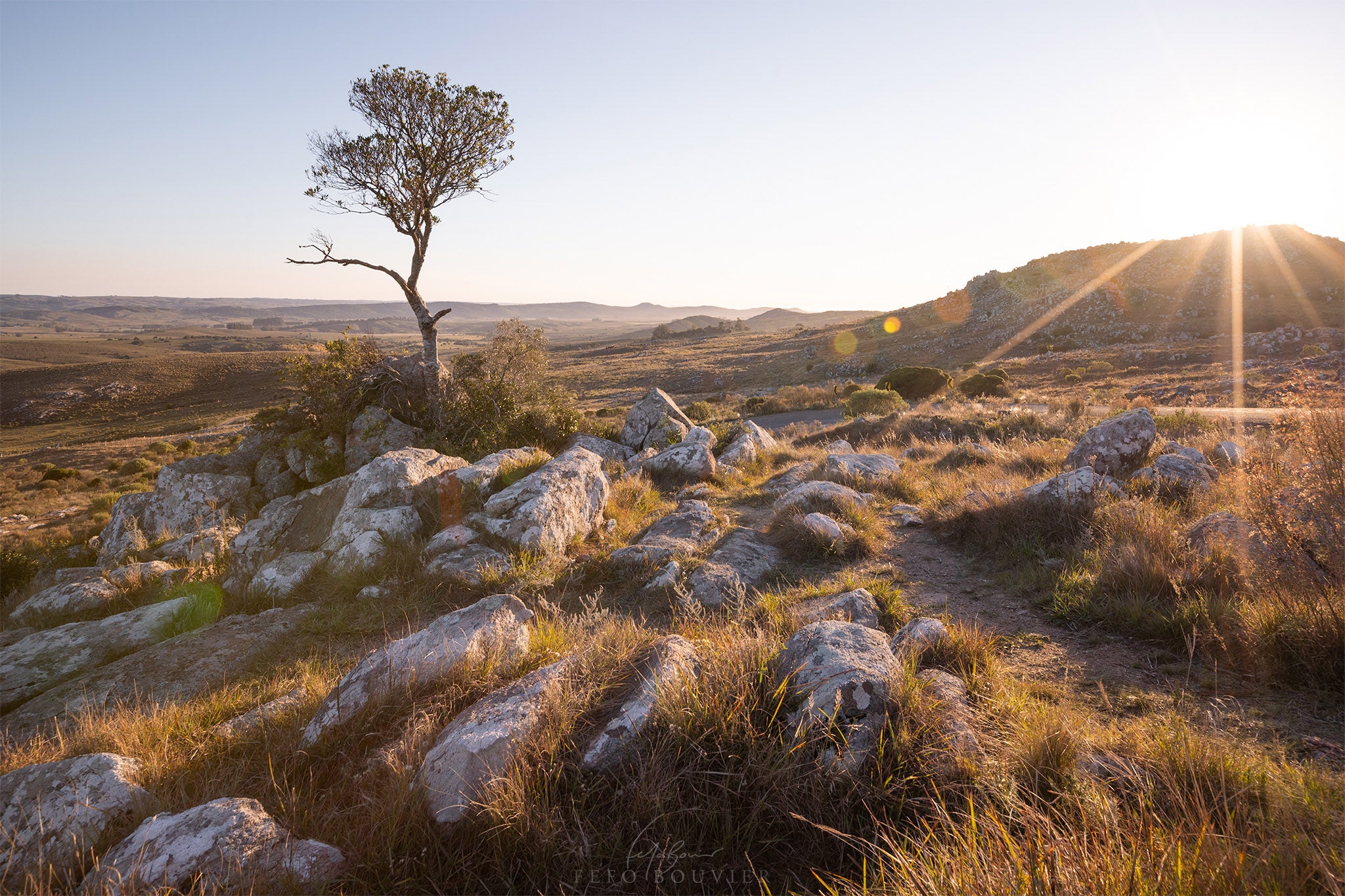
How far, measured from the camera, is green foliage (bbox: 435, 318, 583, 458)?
12.7 meters

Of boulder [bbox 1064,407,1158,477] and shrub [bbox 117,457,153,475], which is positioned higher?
boulder [bbox 1064,407,1158,477]

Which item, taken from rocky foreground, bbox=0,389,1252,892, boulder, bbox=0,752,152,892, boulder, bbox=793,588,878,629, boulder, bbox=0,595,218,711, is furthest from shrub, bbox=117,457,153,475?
boulder, bbox=793,588,878,629

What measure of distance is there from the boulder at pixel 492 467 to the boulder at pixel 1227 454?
11117 millimetres

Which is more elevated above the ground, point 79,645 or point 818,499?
point 818,499

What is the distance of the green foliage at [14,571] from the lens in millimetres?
9938

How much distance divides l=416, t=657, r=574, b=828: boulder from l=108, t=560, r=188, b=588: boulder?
7.01m

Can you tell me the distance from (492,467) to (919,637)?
23.2 ft

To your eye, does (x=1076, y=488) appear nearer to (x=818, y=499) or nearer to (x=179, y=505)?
(x=818, y=499)

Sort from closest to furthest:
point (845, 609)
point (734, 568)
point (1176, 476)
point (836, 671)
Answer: point (836, 671), point (845, 609), point (734, 568), point (1176, 476)

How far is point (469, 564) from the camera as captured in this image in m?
7.29

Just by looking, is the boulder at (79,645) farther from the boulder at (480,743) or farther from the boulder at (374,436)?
the boulder at (480,743)

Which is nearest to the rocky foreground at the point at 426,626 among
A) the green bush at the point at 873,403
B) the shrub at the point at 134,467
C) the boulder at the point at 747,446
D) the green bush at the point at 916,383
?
the boulder at the point at 747,446

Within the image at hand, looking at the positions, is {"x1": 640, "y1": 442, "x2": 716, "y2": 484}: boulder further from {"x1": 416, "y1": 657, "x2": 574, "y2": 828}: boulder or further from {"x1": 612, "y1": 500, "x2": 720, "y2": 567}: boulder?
{"x1": 416, "y1": 657, "x2": 574, "y2": 828}: boulder

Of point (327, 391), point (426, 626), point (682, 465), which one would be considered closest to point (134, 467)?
point (327, 391)
